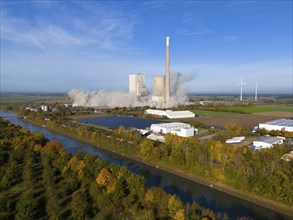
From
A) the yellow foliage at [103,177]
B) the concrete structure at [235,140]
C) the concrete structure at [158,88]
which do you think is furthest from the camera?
the concrete structure at [158,88]

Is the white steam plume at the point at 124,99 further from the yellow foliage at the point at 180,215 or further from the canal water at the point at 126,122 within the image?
the yellow foliage at the point at 180,215

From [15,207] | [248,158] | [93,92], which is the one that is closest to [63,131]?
[15,207]

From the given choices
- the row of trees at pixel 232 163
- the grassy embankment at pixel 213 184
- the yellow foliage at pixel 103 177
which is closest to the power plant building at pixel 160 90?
the grassy embankment at pixel 213 184

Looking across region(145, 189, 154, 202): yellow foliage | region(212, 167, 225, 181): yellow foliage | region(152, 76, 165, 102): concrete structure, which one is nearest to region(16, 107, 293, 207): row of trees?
region(212, 167, 225, 181): yellow foliage

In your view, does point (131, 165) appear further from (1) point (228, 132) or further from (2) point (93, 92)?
(2) point (93, 92)

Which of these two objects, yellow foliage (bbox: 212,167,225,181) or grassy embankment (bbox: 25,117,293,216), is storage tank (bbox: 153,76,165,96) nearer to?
grassy embankment (bbox: 25,117,293,216)
